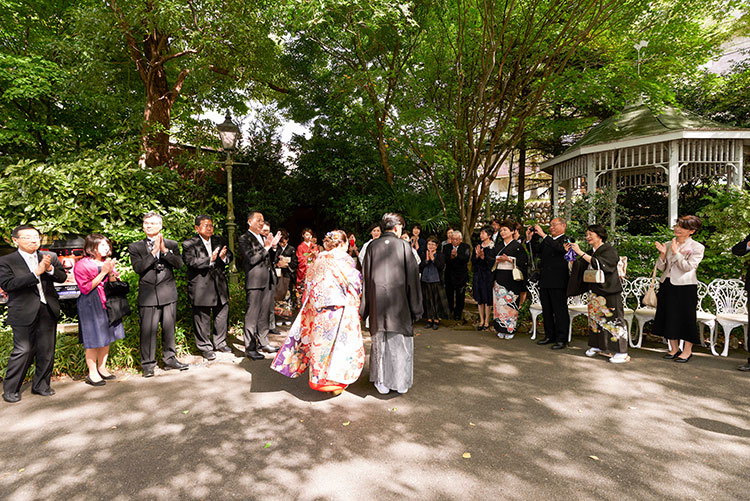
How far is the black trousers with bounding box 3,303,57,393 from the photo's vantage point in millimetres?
4020

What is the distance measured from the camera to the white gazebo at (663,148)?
948cm

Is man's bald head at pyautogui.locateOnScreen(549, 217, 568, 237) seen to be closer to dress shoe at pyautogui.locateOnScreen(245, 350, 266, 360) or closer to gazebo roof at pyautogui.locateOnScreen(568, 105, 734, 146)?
dress shoe at pyautogui.locateOnScreen(245, 350, 266, 360)

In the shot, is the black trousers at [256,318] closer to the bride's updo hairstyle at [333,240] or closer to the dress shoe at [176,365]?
the dress shoe at [176,365]

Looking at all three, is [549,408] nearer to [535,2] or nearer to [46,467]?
[46,467]

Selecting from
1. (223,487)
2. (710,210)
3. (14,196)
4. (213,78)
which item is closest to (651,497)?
(223,487)

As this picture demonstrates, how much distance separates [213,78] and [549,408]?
9.95m

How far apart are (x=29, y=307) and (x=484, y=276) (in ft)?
21.1

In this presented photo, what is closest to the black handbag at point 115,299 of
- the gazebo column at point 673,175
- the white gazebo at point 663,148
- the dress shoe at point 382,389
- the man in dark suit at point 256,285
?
the man in dark suit at point 256,285

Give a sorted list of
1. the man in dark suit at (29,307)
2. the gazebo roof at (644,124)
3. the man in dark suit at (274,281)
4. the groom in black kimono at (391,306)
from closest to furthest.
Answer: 1. the man in dark suit at (29,307)
2. the groom in black kimono at (391,306)
3. the man in dark suit at (274,281)
4. the gazebo roof at (644,124)

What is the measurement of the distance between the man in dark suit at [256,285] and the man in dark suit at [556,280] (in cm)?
412

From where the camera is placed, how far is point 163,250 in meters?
4.72

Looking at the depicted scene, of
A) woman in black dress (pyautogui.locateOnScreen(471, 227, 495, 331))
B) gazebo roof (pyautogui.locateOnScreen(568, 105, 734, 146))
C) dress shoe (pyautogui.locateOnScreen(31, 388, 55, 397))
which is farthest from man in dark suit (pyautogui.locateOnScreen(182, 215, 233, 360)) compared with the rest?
gazebo roof (pyautogui.locateOnScreen(568, 105, 734, 146))

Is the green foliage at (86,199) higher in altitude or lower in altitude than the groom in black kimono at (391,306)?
higher

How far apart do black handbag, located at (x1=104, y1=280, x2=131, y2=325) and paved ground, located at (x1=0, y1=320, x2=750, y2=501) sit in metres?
0.82
